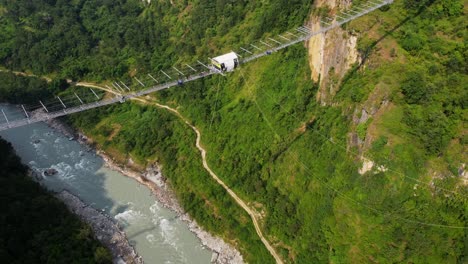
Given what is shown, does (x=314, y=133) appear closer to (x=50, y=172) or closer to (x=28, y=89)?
(x=50, y=172)

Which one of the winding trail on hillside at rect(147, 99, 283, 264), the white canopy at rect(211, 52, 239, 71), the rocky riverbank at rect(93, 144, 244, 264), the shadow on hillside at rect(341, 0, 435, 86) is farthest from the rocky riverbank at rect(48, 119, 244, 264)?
the shadow on hillside at rect(341, 0, 435, 86)

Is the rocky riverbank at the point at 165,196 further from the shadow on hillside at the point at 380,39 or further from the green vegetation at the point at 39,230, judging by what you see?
the shadow on hillside at the point at 380,39

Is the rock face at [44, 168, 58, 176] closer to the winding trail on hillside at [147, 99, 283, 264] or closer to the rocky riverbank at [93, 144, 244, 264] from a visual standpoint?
the rocky riverbank at [93, 144, 244, 264]

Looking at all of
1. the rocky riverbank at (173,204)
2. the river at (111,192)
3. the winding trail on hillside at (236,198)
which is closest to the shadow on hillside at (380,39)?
the winding trail on hillside at (236,198)

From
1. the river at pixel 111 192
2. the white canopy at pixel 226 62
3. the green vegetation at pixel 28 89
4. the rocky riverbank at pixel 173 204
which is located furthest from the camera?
the green vegetation at pixel 28 89

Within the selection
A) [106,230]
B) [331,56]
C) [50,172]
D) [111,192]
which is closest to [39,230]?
[106,230]
